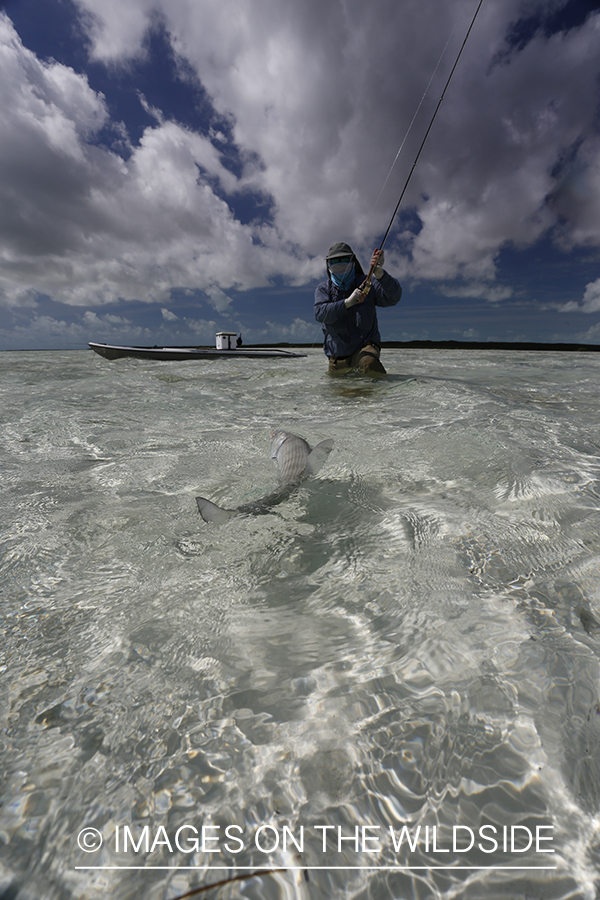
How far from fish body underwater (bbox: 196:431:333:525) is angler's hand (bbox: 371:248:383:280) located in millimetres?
4450

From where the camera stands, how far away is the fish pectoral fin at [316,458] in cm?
268

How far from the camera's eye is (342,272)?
7020mm

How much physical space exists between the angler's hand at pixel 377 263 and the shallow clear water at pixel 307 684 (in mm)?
4938

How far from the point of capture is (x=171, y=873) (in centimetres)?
78

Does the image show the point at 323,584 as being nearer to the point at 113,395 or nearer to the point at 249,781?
the point at 249,781

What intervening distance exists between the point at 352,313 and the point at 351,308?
95 millimetres

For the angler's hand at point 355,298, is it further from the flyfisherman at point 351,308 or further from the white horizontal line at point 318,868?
the white horizontal line at point 318,868

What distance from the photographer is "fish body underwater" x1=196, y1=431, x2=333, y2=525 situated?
6.79 ft

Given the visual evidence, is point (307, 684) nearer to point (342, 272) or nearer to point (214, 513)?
point (214, 513)

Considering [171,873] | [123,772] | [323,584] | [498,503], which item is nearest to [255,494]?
[323,584]

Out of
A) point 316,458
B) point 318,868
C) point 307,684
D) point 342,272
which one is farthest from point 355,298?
point 318,868

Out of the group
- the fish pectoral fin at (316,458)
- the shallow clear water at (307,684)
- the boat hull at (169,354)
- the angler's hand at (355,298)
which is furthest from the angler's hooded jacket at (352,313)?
the boat hull at (169,354)

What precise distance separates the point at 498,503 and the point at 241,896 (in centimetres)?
205

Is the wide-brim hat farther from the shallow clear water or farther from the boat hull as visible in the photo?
the boat hull
